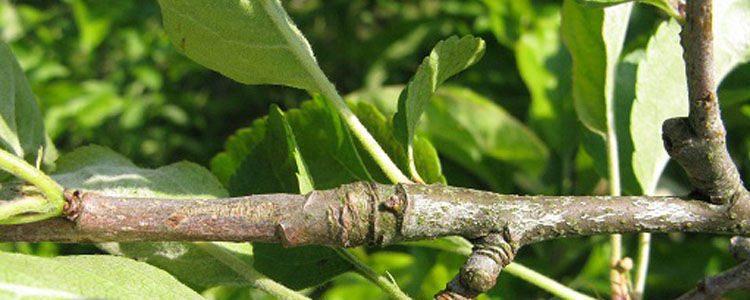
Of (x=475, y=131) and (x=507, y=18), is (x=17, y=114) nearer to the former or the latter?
(x=475, y=131)

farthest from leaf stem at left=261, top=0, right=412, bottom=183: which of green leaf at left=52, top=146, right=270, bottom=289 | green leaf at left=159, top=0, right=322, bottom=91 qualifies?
green leaf at left=52, top=146, right=270, bottom=289

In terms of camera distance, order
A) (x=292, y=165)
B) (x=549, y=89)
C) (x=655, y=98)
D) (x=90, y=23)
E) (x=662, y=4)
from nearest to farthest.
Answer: (x=662, y=4), (x=292, y=165), (x=655, y=98), (x=549, y=89), (x=90, y=23)

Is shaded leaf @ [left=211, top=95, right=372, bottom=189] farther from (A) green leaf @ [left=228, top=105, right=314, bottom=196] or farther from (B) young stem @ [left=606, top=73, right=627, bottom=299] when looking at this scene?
(B) young stem @ [left=606, top=73, right=627, bottom=299]

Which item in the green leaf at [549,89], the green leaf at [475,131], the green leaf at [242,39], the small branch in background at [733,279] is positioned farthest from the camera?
the green leaf at [549,89]

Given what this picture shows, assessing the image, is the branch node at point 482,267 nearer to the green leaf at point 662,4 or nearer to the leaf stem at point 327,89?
the leaf stem at point 327,89

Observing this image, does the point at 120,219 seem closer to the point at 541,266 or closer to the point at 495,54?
the point at 541,266

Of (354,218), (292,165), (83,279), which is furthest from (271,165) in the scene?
(83,279)

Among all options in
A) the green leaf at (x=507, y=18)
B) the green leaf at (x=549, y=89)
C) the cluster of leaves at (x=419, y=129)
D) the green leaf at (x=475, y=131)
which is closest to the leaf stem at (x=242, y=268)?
the cluster of leaves at (x=419, y=129)
